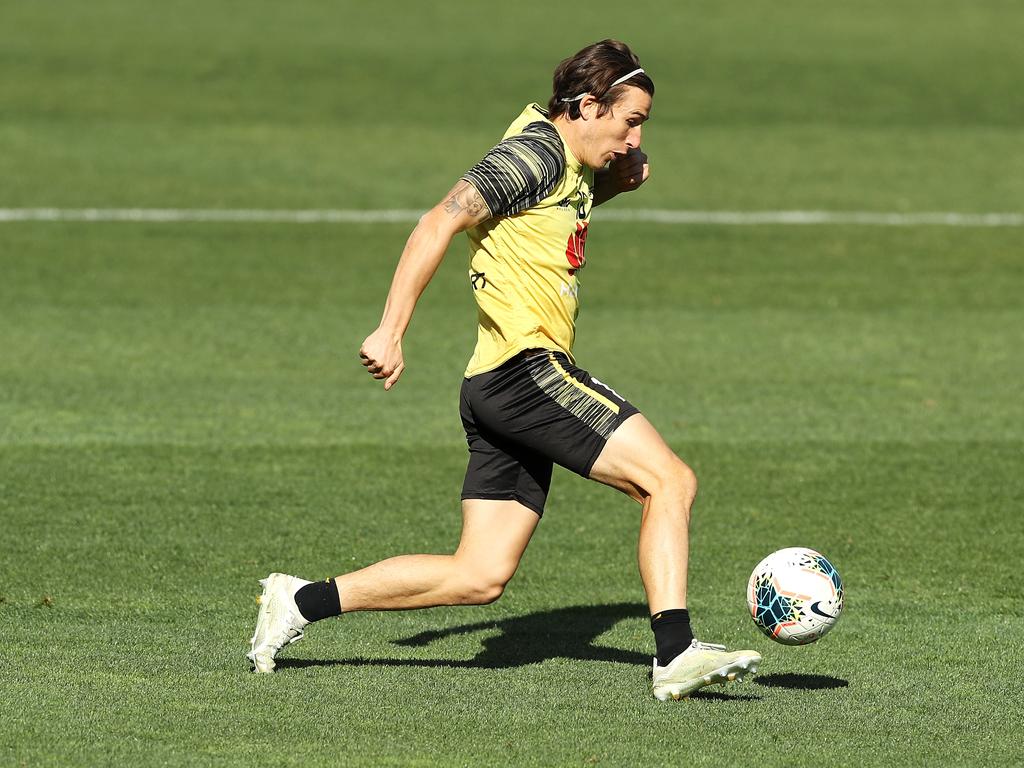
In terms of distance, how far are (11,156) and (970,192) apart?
12.3 m

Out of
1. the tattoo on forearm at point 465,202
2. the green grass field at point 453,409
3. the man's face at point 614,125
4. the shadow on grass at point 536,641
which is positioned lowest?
the shadow on grass at point 536,641

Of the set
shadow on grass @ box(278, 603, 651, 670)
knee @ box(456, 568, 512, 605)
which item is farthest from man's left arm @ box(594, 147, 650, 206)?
shadow on grass @ box(278, 603, 651, 670)

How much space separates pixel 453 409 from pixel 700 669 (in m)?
6.26

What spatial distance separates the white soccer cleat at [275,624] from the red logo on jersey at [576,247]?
168 cm

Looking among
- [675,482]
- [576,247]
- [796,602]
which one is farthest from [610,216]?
[675,482]

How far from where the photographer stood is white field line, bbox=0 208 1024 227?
64.0 feet

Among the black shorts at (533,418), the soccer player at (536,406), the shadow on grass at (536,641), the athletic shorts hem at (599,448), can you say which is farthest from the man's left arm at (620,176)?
the shadow on grass at (536,641)

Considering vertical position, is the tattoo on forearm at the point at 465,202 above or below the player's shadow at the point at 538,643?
above

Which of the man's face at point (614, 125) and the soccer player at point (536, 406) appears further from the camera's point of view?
the man's face at point (614, 125)

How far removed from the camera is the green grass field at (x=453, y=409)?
6.32 meters

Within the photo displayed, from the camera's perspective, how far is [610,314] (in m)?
15.7

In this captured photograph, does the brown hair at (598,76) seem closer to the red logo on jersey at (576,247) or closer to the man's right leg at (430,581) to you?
the red logo on jersey at (576,247)

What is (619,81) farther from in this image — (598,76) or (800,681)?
(800,681)

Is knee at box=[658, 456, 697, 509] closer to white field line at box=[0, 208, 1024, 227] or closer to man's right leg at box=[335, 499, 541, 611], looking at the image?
man's right leg at box=[335, 499, 541, 611]
